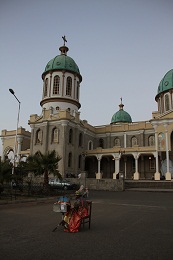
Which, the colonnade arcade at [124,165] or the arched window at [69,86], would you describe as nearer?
the colonnade arcade at [124,165]

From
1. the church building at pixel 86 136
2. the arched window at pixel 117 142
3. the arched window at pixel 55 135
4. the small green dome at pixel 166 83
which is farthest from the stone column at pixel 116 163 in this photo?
the small green dome at pixel 166 83

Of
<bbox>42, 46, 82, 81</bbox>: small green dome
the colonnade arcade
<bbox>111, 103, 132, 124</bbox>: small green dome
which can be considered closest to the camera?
the colonnade arcade

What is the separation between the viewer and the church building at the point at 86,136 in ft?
110

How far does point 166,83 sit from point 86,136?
17.2 meters

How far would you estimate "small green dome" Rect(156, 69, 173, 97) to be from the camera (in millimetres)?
40688

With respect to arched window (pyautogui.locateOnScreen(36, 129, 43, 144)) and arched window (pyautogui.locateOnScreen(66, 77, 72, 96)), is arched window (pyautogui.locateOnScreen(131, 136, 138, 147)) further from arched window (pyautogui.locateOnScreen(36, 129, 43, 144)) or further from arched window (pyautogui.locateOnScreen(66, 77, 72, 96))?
arched window (pyautogui.locateOnScreen(36, 129, 43, 144))

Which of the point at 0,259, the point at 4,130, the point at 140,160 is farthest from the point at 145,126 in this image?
the point at 0,259

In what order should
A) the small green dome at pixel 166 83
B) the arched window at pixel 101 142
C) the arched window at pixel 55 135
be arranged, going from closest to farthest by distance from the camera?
1. the arched window at pixel 55 135
2. the small green dome at pixel 166 83
3. the arched window at pixel 101 142

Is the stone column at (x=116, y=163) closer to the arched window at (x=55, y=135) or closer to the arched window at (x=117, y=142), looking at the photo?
the arched window at (x=117, y=142)

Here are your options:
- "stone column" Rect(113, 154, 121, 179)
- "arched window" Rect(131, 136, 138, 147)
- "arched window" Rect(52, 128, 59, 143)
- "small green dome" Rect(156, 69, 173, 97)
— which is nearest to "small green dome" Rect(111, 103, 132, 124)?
"small green dome" Rect(156, 69, 173, 97)

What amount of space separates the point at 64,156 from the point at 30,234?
88.5ft

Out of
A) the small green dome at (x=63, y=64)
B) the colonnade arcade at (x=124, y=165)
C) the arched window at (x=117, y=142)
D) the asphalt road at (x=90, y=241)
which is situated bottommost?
the asphalt road at (x=90, y=241)

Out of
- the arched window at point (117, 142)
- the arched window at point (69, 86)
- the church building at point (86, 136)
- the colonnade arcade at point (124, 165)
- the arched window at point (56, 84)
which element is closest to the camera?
the church building at point (86, 136)

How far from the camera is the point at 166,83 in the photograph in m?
41.3
